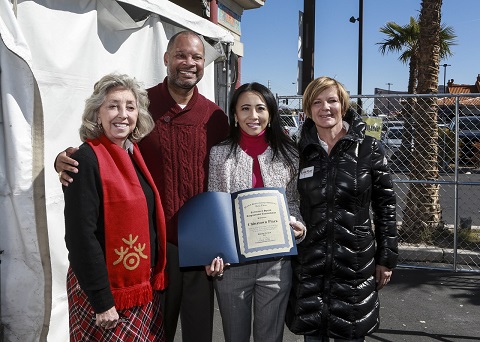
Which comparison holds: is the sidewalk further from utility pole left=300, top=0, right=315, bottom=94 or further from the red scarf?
utility pole left=300, top=0, right=315, bottom=94

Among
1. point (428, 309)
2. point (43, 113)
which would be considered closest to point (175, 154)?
point (43, 113)

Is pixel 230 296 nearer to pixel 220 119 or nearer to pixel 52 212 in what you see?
pixel 220 119

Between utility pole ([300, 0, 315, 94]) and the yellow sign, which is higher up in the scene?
utility pole ([300, 0, 315, 94])

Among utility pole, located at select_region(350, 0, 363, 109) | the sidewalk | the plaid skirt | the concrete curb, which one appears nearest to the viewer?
the plaid skirt

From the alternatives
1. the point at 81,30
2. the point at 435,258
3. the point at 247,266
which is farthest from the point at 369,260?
the point at 435,258

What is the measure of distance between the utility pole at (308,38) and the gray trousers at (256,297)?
14.4ft

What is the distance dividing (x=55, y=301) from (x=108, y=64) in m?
1.89

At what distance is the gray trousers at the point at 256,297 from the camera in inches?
105

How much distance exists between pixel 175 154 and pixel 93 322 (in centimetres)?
97

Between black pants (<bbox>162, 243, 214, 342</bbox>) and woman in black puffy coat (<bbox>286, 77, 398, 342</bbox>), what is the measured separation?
0.49m

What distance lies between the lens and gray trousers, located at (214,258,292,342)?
2.66 m

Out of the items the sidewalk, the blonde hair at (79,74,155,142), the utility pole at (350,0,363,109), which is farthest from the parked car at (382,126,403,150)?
the blonde hair at (79,74,155,142)

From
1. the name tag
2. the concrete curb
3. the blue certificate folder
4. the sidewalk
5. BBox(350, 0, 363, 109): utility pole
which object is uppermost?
BBox(350, 0, 363, 109): utility pole

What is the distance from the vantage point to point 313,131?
282cm
